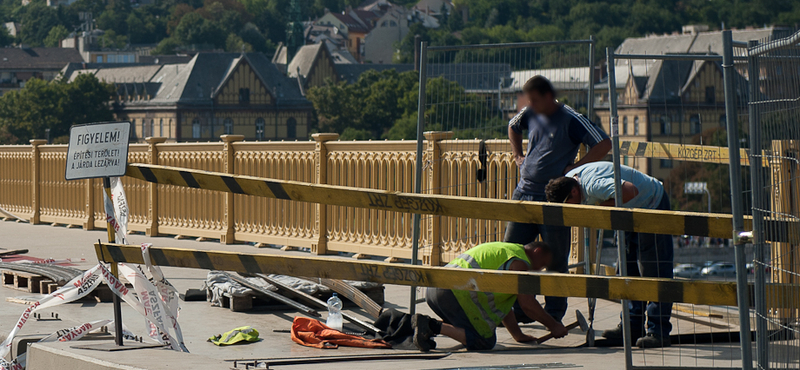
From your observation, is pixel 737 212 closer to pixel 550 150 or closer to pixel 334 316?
pixel 550 150

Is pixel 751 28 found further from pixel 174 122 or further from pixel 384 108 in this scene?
pixel 174 122

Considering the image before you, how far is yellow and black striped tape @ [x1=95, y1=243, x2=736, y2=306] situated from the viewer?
14.1ft

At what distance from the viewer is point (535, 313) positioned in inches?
245

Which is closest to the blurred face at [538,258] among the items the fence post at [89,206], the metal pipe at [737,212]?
the metal pipe at [737,212]

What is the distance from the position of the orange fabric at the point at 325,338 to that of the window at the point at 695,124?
7.47ft

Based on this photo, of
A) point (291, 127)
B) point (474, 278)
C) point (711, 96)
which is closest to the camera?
point (474, 278)

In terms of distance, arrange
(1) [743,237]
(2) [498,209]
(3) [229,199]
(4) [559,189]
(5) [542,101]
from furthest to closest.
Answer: (3) [229,199]
(5) [542,101]
(4) [559,189]
(2) [498,209]
(1) [743,237]

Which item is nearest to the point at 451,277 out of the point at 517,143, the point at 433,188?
the point at 517,143

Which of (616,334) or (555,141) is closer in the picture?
(616,334)

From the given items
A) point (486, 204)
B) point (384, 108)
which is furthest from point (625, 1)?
point (486, 204)

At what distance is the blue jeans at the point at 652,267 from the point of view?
618 cm

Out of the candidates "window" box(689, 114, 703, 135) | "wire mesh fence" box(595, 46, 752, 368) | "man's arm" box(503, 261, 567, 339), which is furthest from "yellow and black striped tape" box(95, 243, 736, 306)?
"window" box(689, 114, 703, 135)

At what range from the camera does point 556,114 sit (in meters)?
6.67

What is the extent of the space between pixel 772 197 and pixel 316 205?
27.8ft
